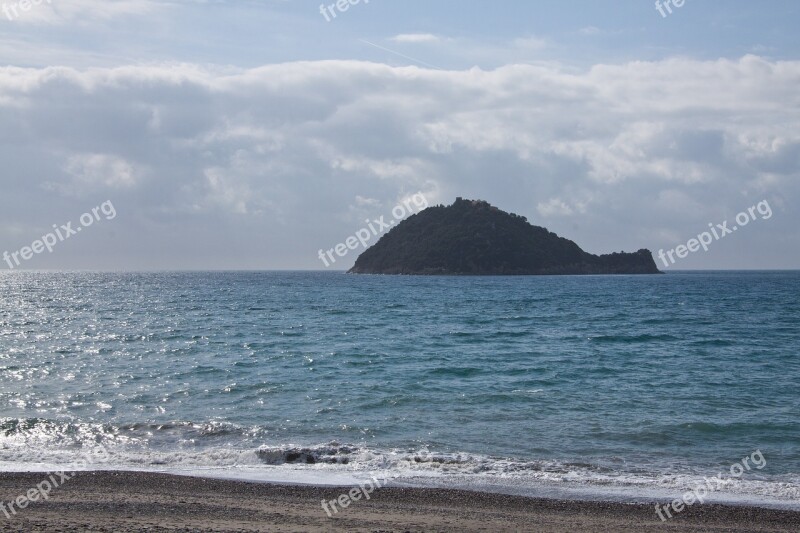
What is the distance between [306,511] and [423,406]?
1044cm

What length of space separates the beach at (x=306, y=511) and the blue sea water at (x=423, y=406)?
1.13m

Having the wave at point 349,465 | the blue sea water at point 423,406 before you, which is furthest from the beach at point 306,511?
the blue sea water at point 423,406

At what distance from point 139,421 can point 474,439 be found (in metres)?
9.66

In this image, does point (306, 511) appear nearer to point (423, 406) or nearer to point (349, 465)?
point (349, 465)

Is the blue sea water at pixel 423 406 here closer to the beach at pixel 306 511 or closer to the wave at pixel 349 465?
the wave at pixel 349 465

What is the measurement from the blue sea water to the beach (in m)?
1.13

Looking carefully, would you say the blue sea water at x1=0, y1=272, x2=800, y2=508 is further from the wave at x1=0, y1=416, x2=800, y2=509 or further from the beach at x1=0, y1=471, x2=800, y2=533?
the beach at x1=0, y1=471, x2=800, y2=533

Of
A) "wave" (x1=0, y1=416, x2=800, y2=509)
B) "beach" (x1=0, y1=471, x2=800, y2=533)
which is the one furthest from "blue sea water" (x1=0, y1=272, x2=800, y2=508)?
"beach" (x1=0, y1=471, x2=800, y2=533)

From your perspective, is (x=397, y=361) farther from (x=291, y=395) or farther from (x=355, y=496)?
(x=355, y=496)

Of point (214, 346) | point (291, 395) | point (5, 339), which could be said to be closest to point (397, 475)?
point (291, 395)

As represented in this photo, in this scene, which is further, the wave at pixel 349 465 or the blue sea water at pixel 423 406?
the blue sea water at pixel 423 406

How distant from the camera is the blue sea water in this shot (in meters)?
15.7

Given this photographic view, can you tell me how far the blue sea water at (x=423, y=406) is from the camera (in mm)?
15688

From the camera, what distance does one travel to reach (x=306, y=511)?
12.1 meters
